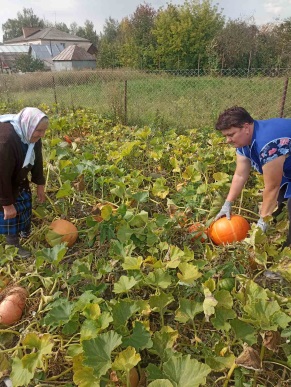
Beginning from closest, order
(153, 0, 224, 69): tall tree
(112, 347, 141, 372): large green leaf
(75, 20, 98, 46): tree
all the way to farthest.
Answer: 1. (112, 347, 141, 372): large green leaf
2. (153, 0, 224, 69): tall tree
3. (75, 20, 98, 46): tree

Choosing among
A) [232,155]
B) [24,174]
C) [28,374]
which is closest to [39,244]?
[24,174]

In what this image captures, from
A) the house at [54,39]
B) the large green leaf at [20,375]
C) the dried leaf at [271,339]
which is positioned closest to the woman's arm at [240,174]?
the dried leaf at [271,339]

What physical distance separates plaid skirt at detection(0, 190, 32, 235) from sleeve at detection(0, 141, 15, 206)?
0.27 m

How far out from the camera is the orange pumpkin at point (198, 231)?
2629 mm

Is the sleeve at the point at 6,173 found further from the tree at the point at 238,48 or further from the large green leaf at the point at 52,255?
the tree at the point at 238,48

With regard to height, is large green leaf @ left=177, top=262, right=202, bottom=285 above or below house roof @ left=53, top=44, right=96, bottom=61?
below

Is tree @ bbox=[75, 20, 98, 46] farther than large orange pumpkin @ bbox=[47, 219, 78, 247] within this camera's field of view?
Yes

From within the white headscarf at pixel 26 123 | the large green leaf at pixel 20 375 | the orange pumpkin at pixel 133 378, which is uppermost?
the white headscarf at pixel 26 123

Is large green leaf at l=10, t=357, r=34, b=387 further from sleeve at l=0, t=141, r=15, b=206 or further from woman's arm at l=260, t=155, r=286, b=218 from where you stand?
woman's arm at l=260, t=155, r=286, b=218

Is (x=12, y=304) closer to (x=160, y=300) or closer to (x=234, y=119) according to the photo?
(x=160, y=300)

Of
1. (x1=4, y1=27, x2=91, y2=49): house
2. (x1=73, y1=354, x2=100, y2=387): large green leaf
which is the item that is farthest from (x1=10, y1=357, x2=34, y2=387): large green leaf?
(x1=4, y1=27, x2=91, y2=49): house

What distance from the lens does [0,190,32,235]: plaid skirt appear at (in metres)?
2.67

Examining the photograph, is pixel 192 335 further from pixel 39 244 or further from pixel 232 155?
pixel 232 155

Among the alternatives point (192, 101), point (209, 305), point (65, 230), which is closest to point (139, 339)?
point (209, 305)
